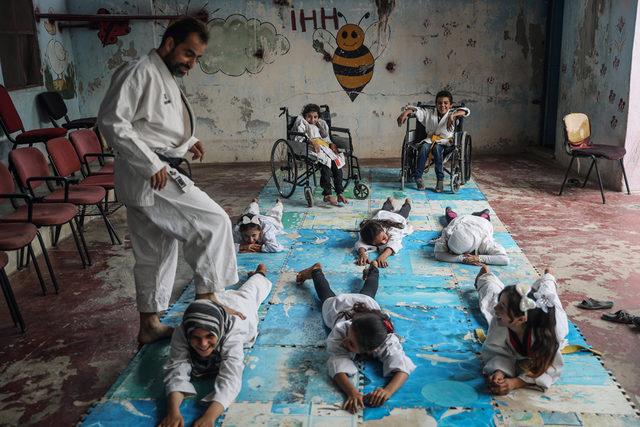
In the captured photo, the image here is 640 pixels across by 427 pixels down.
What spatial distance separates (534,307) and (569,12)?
6.11m

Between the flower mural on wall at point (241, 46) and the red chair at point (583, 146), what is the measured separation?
3881mm

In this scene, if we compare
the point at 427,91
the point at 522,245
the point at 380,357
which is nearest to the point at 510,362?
the point at 380,357

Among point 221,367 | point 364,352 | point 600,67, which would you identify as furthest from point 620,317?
point 600,67

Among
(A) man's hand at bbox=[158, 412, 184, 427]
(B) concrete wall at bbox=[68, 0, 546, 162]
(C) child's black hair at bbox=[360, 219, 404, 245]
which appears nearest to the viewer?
(A) man's hand at bbox=[158, 412, 184, 427]

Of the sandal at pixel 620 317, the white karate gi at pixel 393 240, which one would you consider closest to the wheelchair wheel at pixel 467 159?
the white karate gi at pixel 393 240

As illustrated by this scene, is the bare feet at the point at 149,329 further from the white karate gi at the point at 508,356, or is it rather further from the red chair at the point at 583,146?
the red chair at the point at 583,146

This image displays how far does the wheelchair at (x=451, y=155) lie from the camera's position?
6.32m

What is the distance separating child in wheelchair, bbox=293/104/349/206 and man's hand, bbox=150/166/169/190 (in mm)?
→ 3255

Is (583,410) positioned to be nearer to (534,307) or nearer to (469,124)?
(534,307)

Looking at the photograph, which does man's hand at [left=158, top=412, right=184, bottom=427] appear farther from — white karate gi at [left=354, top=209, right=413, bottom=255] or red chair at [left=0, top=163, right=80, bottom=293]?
white karate gi at [left=354, top=209, right=413, bottom=255]

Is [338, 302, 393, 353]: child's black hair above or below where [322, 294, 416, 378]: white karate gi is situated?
above

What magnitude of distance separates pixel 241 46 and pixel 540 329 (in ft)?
21.3

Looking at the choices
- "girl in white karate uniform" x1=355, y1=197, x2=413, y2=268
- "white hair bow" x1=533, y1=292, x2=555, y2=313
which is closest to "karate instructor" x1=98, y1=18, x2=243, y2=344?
"white hair bow" x1=533, y1=292, x2=555, y2=313

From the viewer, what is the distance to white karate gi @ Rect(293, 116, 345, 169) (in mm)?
5852
